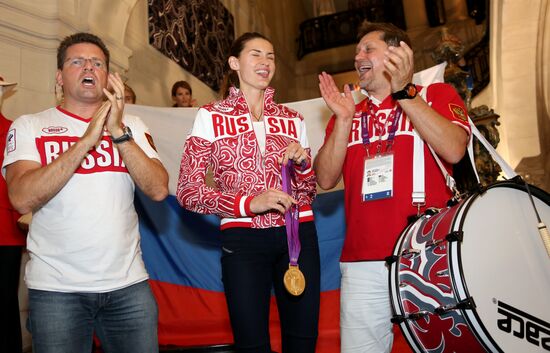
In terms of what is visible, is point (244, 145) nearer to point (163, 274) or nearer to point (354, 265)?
point (354, 265)

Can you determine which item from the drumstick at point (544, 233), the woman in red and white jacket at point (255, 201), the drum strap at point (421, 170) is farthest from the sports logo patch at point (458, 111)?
the woman in red and white jacket at point (255, 201)

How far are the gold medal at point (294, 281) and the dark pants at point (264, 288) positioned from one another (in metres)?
0.04

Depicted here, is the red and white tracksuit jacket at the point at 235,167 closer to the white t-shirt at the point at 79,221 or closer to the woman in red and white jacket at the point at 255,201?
the woman in red and white jacket at the point at 255,201

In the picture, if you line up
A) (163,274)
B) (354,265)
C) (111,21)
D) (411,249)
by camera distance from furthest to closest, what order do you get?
1. (111,21)
2. (163,274)
3. (354,265)
4. (411,249)

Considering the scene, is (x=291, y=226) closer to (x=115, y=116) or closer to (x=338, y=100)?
(x=338, y=100)

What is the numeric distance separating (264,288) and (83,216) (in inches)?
27.9

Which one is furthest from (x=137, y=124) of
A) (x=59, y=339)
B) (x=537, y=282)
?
(x=537, y=282)

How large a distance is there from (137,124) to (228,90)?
44 centimetres

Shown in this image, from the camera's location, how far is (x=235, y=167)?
6.67 ft

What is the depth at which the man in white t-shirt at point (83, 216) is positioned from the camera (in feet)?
5.82

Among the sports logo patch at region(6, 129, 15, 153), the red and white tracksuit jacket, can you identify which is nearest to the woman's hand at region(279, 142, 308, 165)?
the red and white tracksuit jacket

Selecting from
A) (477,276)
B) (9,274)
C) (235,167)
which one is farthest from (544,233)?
(9,274)

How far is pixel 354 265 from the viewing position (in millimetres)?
2037

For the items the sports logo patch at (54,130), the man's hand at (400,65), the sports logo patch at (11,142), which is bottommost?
the sports logo patch at (11,142)
